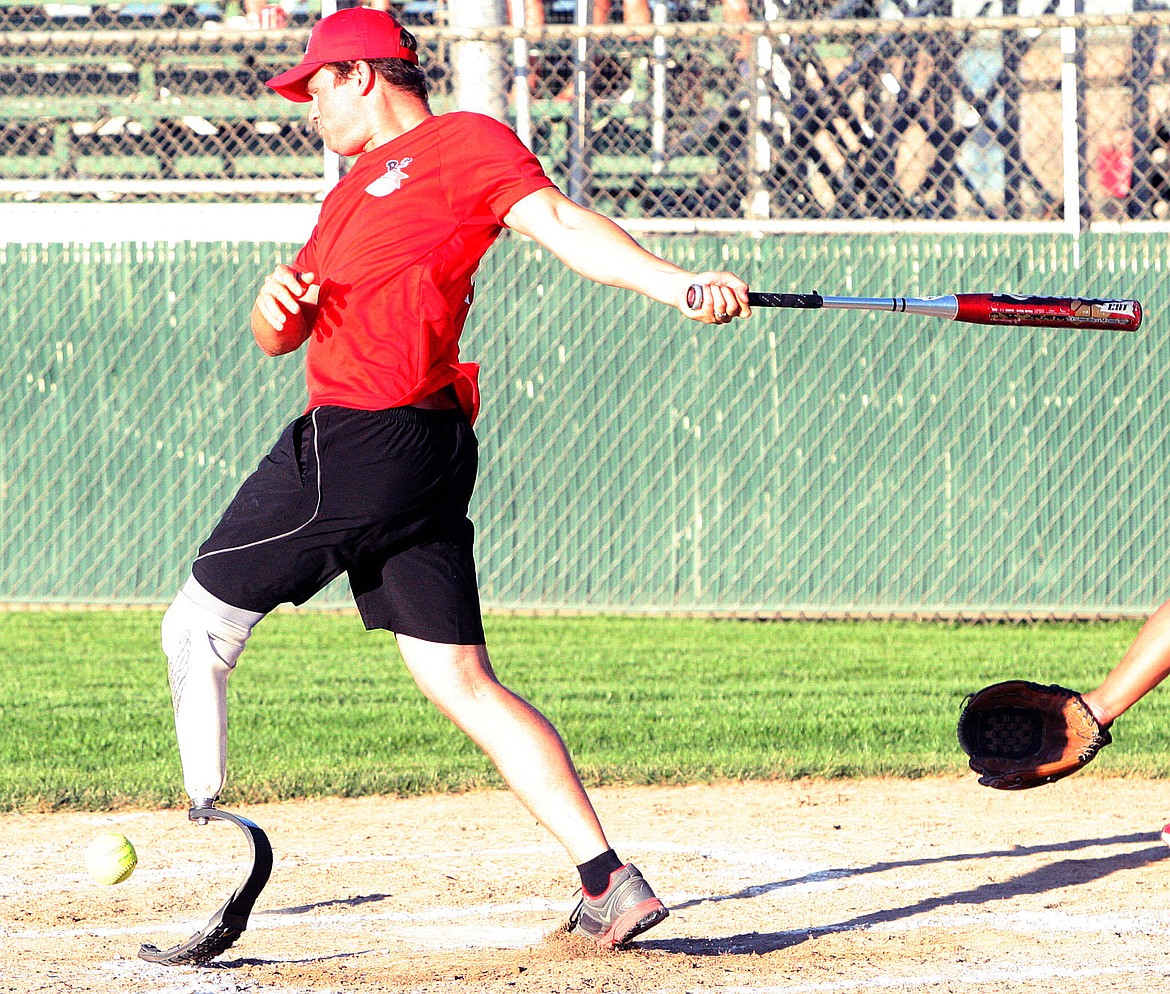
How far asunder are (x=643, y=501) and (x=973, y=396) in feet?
6.26

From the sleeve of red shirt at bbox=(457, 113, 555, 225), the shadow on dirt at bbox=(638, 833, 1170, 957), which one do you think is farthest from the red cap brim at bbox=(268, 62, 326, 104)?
the shadow on dirt at bbox=(638, 833, 1170, 957)

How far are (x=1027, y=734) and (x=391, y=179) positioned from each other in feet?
7.30

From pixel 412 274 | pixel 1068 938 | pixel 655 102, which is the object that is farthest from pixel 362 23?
pixel 655 102

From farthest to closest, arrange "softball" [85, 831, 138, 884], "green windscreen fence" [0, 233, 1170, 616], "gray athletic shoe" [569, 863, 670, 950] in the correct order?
"green windscreen fence" [0, 233, 1170, 616], "softball" [85, 831, 138, 884], "gray athletic shoe" [569, 863, 670, 950]

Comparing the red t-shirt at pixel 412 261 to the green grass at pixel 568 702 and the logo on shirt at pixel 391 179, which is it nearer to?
the logo on shirt at pixel 391 179

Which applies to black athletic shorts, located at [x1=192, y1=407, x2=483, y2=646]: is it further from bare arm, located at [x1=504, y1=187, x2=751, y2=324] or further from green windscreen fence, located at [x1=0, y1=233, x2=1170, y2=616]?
green windscreen fence, located at [x1=0, y1=233, x2=1170, y2=616]

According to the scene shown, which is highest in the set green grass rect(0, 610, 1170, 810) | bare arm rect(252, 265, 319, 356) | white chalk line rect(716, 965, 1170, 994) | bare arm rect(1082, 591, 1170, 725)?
bare arm rect(252, 265, 319, 356)

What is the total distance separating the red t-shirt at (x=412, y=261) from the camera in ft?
11.9

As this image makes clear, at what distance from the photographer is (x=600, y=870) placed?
3.71m

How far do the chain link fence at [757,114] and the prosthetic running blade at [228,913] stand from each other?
6239mm

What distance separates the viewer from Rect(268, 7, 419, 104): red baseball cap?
3.73 metres

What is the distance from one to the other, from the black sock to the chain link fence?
619cm

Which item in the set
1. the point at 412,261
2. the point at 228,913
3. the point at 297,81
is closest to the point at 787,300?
the point at 412,261

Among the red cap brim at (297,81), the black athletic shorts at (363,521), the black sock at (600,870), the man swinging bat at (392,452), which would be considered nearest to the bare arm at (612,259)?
the man swinging bat at (392,452)
